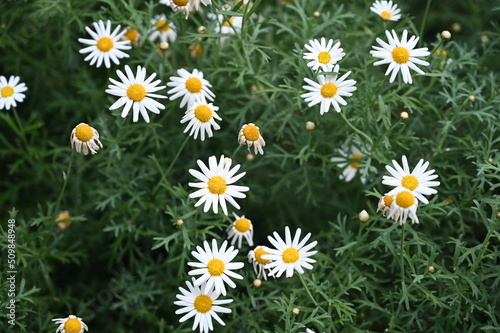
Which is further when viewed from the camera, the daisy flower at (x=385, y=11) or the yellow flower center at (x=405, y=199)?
the daisy flower at (x=385, y=11)

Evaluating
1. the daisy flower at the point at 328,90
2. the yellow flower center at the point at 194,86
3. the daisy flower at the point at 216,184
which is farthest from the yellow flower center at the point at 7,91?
the daisy flower at the point at 328,90

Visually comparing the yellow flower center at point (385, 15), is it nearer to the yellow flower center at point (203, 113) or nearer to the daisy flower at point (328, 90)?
the daisy flower at point (328, 90)

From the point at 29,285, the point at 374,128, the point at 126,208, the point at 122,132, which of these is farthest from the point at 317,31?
the point at 29,285

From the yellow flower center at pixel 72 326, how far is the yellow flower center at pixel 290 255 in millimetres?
869

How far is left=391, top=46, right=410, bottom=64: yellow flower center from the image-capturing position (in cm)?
248

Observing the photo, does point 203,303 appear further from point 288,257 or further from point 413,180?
point 413,180

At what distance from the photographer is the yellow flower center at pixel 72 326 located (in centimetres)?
229

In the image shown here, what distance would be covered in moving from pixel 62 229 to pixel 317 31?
175 centimetres

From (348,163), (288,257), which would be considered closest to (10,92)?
(288,257)

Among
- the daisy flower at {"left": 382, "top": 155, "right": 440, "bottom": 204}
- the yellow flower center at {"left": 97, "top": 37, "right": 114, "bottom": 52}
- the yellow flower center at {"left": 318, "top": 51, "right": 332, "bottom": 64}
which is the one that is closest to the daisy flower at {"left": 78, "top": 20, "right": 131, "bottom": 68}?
the yellow flower center at {"left": 97, "top": 37, "right": 114, "bottom": 52}

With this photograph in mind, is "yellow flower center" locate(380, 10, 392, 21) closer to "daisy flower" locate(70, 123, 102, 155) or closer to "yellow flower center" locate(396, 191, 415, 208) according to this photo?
"yellow flower center" locate(396, 191, 415, 208)

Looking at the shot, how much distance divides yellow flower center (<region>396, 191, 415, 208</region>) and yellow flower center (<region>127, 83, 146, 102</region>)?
118 cm

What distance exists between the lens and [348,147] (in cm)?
299

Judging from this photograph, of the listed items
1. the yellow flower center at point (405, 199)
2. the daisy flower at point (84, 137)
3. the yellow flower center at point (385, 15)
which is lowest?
the yellow flower center at point (405, 199)
